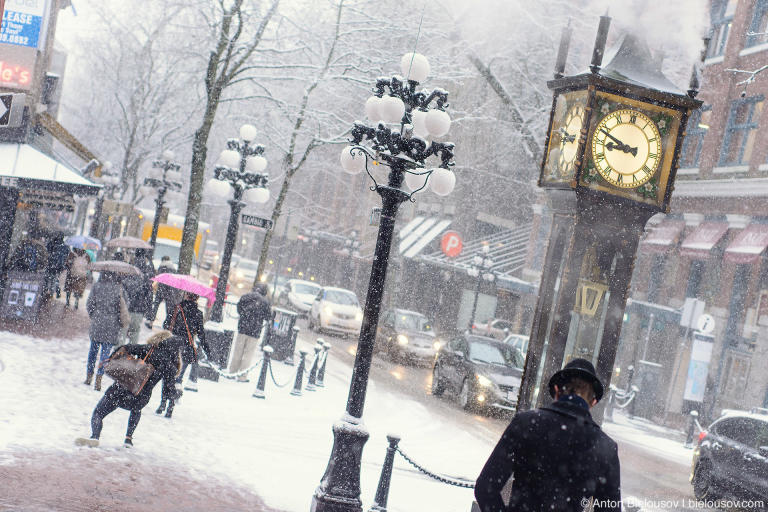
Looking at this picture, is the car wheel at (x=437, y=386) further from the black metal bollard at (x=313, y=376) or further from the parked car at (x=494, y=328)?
the parked car at (x=494, y=328)

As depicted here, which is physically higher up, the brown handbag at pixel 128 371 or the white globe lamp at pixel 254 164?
the white globe lamp at pixel 254 164

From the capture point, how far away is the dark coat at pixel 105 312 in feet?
38.2

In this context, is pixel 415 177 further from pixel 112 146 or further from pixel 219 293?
pixel 112 146

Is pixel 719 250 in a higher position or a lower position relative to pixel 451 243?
higher

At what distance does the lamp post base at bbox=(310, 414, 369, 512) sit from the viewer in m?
7.92

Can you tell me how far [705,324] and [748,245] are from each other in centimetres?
420

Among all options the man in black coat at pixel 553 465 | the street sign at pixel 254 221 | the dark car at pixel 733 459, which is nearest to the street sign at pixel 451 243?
the street sign at pixel 254 221

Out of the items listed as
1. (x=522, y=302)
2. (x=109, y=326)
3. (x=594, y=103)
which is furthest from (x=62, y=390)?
(x=522, y=302)

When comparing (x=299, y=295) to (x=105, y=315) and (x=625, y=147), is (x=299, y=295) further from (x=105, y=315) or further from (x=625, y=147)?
(x=625, y=147)

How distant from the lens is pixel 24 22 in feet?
54.9

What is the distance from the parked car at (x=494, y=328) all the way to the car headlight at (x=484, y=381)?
14322 millimetres

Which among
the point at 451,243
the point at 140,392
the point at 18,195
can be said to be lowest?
the point at 140,392

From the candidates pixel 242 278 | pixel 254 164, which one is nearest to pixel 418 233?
pixel 242 278

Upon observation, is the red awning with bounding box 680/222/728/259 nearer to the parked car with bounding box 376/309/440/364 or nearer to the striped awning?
the parked car with bounding box 376/309/440/364
